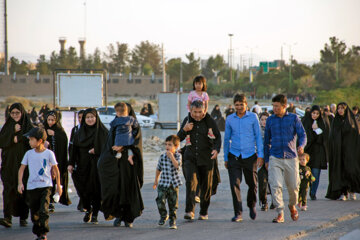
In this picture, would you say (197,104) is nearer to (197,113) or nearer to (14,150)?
(197,113)

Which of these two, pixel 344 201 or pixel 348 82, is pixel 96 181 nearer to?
pixel 344 201

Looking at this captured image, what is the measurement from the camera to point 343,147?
11.1 metres

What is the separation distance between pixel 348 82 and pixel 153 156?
2391 inches

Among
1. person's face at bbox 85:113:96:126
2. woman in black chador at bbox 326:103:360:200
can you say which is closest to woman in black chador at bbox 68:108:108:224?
person's face at bbox 85:113:96:126

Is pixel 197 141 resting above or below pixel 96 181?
above

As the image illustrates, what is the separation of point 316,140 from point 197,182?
3.51 m

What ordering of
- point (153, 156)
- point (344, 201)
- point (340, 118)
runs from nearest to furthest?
point (344, 201), point (340, 118), point (153, 156)

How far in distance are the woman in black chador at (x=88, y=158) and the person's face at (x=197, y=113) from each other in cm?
133

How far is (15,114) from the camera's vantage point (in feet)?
27.2

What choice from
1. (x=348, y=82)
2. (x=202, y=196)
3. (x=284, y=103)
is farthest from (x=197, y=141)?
(x=348, y=82)

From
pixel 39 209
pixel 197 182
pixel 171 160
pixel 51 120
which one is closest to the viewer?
pixel 39 209

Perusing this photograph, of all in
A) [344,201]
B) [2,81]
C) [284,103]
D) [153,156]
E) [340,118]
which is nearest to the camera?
[284,103]

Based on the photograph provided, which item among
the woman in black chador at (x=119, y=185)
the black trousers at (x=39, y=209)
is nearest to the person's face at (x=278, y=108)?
the woman in black chador at (x=119, y=185)

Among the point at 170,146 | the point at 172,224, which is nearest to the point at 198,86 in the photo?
the point at 170,146
